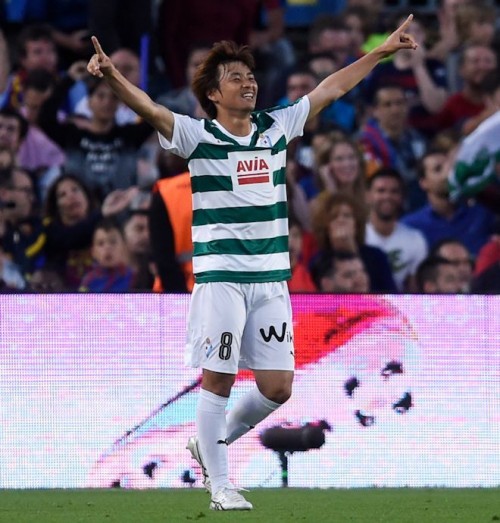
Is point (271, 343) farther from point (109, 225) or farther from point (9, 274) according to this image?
point (9, 274)

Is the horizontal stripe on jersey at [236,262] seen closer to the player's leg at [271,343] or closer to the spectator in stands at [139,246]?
the player's leg at [271,343]

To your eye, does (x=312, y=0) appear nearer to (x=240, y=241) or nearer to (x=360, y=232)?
(x=360, y=232)

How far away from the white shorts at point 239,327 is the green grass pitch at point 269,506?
0.79m

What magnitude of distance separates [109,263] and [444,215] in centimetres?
307

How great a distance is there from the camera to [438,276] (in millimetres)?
13578

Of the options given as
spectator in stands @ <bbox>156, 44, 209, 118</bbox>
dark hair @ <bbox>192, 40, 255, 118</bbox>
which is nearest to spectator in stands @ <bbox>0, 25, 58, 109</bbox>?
spectator in stands @ <bbox>156, 44, 209, 118</bbox>

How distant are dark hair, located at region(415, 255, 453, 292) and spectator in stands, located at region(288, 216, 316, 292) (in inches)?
40.4

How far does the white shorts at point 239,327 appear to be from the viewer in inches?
320

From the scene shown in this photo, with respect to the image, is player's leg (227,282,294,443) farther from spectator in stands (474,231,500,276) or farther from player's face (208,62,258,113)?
spectator in stands (474,231,500,276)

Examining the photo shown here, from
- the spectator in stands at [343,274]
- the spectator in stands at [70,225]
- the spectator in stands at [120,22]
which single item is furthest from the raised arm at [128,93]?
the spectator in stands at [120,22]

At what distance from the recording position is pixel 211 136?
8227mm

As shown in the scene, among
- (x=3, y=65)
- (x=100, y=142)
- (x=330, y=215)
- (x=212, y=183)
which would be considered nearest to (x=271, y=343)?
(x=212, y=183)

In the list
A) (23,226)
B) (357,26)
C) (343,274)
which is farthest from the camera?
(357,26)

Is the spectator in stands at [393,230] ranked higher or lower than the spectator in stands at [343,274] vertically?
higher
